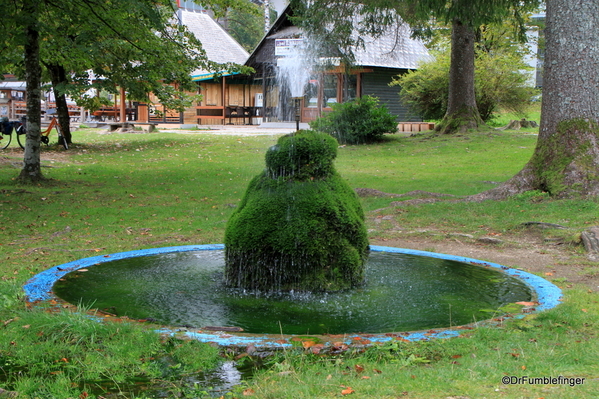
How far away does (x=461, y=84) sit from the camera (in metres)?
21.8

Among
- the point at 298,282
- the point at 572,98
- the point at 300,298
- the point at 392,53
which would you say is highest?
the point at 392,53

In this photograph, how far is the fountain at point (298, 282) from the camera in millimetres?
5168

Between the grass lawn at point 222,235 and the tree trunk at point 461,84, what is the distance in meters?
1.06

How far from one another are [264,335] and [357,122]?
1903 centimetres

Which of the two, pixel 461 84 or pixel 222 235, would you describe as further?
pixel 461 84

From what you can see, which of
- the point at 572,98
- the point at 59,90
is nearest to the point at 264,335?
the point at 572,98

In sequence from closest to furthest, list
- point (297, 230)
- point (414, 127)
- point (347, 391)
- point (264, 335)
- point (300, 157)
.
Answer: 1. point (347, 391)
2. point (264, 335)
3. point (297, 230)
4. point (300, 157)
5. point (414, 127)

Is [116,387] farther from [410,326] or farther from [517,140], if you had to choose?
[517,140]

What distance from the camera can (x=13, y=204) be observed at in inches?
440

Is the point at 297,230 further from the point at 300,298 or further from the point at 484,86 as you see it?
the point at 484,86

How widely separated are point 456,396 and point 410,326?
1.69 meters

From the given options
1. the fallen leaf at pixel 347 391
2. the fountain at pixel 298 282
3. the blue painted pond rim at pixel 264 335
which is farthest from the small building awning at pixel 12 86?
the fallen leaf at pixel 347 391

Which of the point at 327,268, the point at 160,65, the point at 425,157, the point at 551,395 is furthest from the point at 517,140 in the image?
the point at 551,395

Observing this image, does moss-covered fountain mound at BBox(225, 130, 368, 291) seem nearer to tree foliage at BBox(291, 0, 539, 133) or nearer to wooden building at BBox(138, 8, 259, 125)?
tree foliage at BBox(291, 0, 539, 133)
